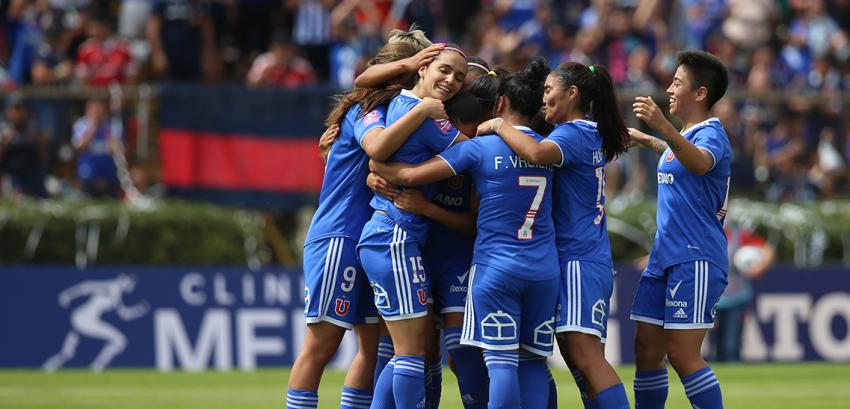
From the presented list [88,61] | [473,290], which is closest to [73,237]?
[88,61]

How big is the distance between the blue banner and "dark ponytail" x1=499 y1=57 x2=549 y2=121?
7588 millimetres

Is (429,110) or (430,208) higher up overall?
(429,110)

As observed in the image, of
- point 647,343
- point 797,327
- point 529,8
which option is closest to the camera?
point 647,343

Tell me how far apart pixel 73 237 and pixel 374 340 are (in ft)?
28.2

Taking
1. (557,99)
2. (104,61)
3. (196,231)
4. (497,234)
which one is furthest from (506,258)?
(104,61)

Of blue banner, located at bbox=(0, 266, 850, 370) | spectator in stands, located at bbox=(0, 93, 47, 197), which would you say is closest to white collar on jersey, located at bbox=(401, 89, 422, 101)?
blue banner, located at bbox=(0, 266, 850, 370)

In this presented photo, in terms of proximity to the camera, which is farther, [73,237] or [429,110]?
[73,237]

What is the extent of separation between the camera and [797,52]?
21.3m

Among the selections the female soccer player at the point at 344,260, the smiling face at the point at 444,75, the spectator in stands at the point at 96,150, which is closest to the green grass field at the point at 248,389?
the spectator in stands at the point at 96,150

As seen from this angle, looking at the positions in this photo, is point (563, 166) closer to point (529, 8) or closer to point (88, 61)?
point (88, 61)

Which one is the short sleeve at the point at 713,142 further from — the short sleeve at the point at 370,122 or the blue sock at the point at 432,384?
the blue sock at the point at 432,384

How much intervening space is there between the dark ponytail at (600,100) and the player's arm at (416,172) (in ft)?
2.96

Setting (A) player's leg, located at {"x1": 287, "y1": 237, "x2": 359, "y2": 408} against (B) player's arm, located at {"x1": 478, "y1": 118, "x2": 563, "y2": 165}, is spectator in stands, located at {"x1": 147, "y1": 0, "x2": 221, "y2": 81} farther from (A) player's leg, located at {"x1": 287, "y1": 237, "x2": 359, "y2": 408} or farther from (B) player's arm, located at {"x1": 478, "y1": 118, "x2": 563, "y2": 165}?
(B) player's arm, located at {"x1": 478, "y1": 118, "x2": 563, "y2": 165}

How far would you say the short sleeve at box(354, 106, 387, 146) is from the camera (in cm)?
818
